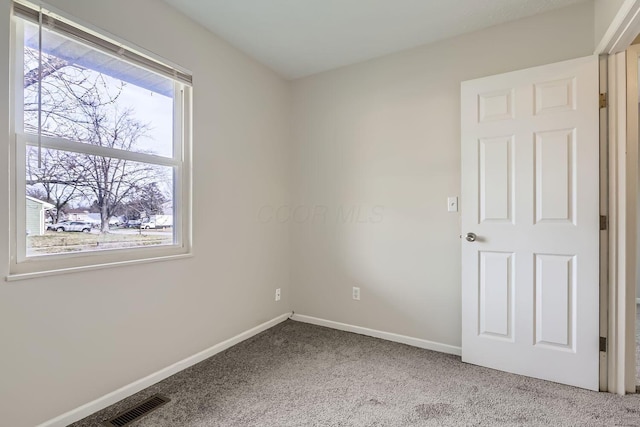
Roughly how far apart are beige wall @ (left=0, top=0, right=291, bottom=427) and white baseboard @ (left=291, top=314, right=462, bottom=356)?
1.08 feet

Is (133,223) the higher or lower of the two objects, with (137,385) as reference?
higher

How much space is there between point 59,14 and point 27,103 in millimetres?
497

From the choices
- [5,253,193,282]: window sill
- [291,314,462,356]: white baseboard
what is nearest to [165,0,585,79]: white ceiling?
[5,253,193,282]: window sill

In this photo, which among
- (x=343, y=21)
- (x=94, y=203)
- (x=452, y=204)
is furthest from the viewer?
(x=452, y=204)

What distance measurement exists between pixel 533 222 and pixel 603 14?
4.28 feet

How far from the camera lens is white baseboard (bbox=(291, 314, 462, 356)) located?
2487 mm

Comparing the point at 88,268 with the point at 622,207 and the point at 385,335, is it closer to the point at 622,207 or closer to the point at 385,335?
the point at 385,335

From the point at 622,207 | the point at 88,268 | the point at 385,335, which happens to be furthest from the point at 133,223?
the point at 622,207

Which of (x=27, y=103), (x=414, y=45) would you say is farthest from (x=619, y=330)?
(x=27, y=103)

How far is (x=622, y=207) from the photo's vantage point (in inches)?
74.5

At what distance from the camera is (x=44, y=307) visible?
1.56 m

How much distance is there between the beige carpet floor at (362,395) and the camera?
1681 mm

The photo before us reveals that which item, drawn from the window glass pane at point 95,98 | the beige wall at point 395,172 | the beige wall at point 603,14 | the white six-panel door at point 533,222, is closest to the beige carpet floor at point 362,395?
the white six-panel door at point 533,222

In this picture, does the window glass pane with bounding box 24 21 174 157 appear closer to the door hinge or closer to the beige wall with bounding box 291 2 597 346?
the beige wall with bounding box 291 2 597 346
